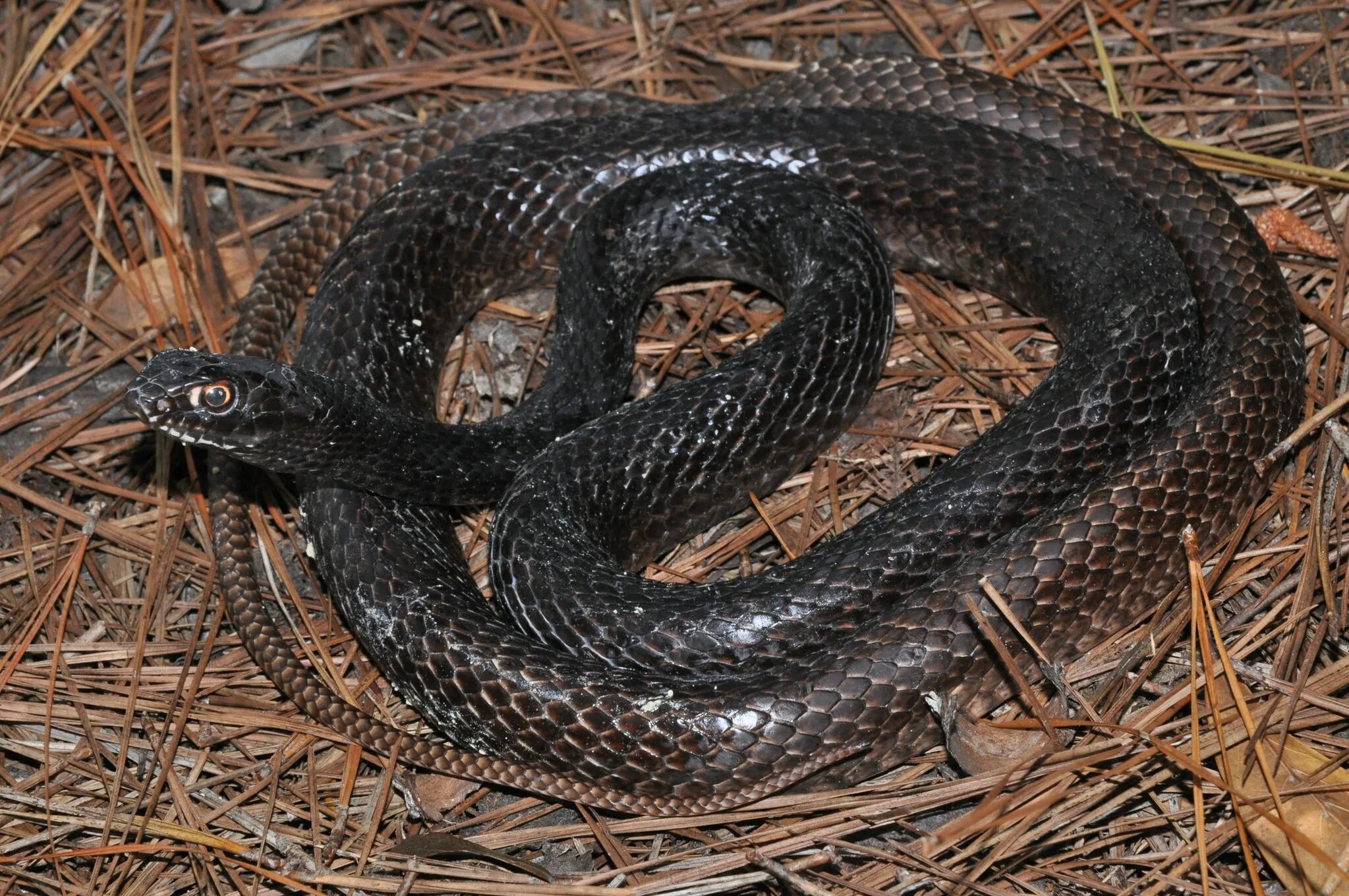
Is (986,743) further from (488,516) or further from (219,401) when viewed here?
(219,401)

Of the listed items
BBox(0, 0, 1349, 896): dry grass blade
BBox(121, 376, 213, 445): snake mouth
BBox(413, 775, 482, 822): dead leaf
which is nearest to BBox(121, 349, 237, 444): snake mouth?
BBox(121, 376, 213, 445): snake mouth

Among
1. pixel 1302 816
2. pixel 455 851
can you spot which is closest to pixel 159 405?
pixel 455 851

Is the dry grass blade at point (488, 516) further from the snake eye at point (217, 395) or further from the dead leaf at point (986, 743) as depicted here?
the snake eye at point (217, 395)

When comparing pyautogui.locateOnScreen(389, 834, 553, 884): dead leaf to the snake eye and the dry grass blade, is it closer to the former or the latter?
the dry grass blade

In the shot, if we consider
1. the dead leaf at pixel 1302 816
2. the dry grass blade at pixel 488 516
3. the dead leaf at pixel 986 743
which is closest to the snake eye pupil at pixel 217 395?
the dry grass blade at pixel 488 516

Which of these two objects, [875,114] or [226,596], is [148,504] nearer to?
[226,596]

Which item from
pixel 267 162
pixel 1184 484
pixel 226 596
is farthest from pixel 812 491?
pixel 267 162
